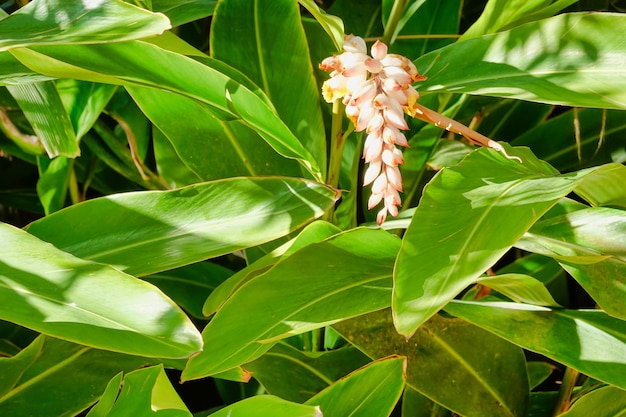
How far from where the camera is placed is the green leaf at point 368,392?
61 cm

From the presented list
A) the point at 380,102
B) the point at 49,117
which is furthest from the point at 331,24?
the point at 49,117

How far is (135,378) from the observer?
563 mm

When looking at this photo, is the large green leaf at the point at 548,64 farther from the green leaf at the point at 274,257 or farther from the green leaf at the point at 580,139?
the green leaf at the point at 580,139

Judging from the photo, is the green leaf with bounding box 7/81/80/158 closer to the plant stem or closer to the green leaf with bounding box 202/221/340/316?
the green leaf with bounding box 202/221/340/316

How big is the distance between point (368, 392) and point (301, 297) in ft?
0.39

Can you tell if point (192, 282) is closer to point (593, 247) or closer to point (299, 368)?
point (299, 368)

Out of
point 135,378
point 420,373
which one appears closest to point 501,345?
point 420,373

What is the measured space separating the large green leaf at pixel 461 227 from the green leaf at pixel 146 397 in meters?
0.20

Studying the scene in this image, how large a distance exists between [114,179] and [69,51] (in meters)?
0.49

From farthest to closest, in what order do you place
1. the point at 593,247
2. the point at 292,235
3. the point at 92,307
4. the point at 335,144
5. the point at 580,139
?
the point at 580,139 → the point at 292,235 → the point at 335,144 → the point at 593,247 → the point at 92,307

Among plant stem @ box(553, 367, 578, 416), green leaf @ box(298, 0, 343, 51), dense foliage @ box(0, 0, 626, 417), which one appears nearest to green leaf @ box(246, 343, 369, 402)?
dense foliage @ box(0, 0, 626, 417)

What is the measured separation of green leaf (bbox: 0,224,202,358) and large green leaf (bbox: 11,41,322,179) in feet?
0.52

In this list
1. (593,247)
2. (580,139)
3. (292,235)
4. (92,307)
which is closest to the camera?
(92,307)

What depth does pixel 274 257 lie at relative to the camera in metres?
0.64
